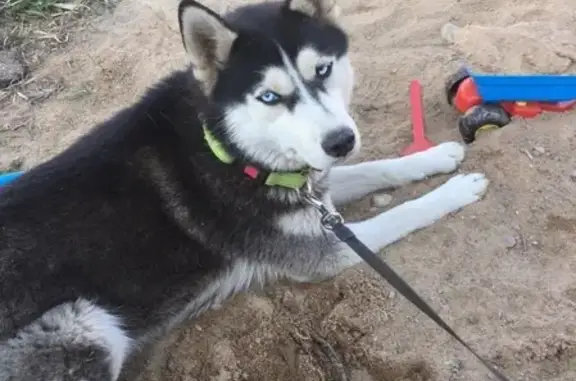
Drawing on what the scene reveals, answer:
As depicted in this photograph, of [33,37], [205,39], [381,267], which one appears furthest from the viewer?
[33,37]

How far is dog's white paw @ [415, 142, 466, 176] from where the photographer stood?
4098 mm

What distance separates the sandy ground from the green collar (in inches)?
20.4

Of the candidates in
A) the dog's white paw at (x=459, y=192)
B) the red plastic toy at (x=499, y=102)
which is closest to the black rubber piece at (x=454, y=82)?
the red plastic toy at (x=499, y=102)

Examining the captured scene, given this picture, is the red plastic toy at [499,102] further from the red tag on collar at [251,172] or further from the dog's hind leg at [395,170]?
the red tag on collar at [251,172]

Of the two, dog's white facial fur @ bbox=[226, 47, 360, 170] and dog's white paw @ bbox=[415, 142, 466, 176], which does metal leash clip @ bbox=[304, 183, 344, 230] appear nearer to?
dog's white facial fur @ bbox=[226, 47, 360, 170]

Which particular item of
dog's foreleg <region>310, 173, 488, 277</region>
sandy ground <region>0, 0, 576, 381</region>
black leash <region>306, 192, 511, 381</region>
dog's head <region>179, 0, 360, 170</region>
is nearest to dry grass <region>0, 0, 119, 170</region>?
sandy ground <region>0, 0, 576, 381</region>

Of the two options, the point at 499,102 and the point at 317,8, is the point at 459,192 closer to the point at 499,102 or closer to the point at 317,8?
the point at 499,102

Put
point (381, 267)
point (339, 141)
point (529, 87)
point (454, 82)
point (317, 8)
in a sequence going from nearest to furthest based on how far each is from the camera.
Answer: point (381, 267) < point (339, 141) < point (317, 8) < point (529, 87) < point (454, 82)

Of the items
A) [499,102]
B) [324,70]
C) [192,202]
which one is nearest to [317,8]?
[324,70]

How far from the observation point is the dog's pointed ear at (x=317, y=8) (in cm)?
335

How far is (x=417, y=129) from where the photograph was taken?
4355mm

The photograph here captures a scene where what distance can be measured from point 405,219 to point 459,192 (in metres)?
0.30

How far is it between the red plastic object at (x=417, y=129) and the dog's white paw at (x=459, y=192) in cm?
37

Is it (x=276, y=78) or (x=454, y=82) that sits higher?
(x=276, y=78)
